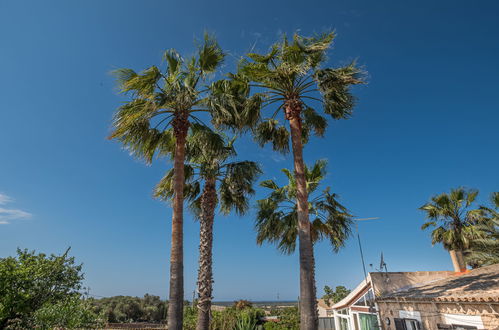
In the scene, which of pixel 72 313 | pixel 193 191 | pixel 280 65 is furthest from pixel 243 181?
pixel 72 313

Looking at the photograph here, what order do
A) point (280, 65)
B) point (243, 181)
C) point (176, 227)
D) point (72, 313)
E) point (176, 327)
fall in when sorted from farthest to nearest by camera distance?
point (243, 181), point (72, 313), point (280, 65), point (176, 227), point (176, 327)

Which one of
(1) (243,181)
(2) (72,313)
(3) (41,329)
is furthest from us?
(1) (243,181)

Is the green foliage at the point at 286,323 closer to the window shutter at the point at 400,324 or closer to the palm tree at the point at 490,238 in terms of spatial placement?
the window shutter at the point at 400,324

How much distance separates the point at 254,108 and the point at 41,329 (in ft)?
30.2

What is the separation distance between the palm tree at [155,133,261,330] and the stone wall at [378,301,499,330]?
23.5 feet

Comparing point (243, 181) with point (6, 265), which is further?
point (243, 181)

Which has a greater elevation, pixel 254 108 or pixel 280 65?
pixel 280 65

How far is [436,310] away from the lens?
926cm

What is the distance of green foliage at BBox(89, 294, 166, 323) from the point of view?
110 ft

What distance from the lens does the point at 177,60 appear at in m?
8.61

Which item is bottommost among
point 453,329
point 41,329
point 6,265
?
point 453,329

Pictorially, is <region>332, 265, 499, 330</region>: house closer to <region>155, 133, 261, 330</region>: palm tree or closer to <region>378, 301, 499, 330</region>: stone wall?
<region>378, 301, 499, 330</region>: stone wall

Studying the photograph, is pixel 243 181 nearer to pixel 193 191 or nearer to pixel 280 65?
pixel 193 191

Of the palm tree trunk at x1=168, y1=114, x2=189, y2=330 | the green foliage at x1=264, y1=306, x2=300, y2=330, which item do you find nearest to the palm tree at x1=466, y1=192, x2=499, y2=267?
the green foliage at x1=264, y1=306, x2=300, y2=330
